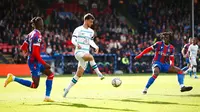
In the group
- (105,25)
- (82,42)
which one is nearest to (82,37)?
(82,42)

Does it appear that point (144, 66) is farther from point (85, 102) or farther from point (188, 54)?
Answer: point (85, 102)

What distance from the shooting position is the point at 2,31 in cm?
2919

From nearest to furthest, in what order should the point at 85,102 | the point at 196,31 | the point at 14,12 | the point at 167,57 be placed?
the point at 85,102 → the point at 167,57 → the point at 14,12 → the point at 196,31

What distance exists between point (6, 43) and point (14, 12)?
3.20m

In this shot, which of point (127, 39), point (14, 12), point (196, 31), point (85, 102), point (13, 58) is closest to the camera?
point (85, 102)

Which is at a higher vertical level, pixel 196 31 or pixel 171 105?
pixel 196 31

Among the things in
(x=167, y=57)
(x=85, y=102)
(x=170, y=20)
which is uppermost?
(x=170, y=20)

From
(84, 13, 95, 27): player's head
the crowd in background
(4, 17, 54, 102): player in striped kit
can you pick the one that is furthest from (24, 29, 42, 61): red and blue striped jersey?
the crowd in background

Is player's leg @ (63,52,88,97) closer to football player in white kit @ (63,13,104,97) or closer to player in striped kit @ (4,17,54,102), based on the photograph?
football player in white kit @ (63,13,104,97)

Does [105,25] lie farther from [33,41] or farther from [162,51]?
[33,41]

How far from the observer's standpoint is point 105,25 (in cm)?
3434

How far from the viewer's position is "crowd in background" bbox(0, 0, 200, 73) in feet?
96.8

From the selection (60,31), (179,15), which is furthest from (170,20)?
(60,31)

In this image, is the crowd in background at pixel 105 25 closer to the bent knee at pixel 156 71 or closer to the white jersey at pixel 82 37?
the white jersey at pixel 82 37
